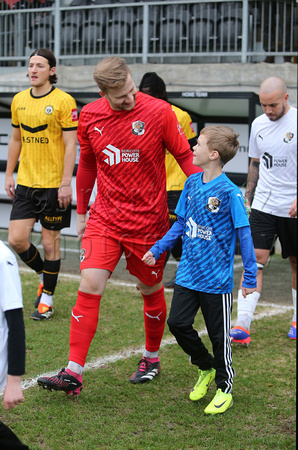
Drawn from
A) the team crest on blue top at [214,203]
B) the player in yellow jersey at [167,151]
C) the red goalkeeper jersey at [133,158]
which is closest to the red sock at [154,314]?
the red goalkeeper jersey at [133,158]

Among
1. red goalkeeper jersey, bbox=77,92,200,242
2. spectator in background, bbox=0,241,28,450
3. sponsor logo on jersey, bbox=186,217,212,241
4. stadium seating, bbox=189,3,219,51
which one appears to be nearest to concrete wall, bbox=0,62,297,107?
stadium seating, bbox=189,3,219,51

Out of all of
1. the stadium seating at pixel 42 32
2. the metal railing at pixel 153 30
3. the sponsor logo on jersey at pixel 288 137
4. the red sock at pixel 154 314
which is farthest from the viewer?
the stadium seating at pixel 42 32

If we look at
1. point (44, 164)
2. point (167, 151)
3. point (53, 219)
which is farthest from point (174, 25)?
point (53, 219)

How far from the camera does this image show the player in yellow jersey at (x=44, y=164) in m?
5.60

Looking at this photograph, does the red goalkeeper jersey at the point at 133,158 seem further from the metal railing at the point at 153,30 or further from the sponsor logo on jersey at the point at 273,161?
the metal railing at the point at 153,30

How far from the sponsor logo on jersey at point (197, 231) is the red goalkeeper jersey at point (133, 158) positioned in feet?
1.07

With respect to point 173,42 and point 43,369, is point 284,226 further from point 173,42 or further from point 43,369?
point 173,42

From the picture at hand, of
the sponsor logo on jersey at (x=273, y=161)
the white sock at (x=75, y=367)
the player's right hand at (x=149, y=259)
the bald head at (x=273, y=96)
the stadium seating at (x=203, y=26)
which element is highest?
the stadium seating at (x=203, y=26)

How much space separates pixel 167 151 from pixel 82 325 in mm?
3084

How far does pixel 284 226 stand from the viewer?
507cm

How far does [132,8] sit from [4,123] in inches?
137

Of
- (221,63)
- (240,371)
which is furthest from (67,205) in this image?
(221,63)

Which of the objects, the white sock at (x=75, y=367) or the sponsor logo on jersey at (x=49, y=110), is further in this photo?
the sponsor logo on jersey at (x=49, y=110)

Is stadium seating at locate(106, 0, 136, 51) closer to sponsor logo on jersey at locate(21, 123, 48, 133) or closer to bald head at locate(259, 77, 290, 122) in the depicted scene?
sponsor logo on jersey at locate(21, 123, 48, 133)
